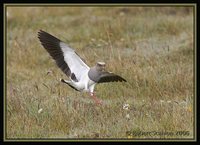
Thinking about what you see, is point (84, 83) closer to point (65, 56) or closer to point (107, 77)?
point (107, 77)

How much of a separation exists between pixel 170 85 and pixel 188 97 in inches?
18.0

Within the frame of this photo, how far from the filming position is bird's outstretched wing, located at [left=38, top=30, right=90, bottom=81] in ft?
29.2

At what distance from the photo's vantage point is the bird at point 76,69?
872cm

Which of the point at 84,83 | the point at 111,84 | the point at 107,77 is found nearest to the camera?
the point at 84,83

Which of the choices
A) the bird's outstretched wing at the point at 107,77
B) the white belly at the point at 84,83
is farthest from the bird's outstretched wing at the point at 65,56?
the bird's outstretched wing at the point at 107,77

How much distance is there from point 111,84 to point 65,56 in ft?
4.10

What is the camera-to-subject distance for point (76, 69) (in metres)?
8.99

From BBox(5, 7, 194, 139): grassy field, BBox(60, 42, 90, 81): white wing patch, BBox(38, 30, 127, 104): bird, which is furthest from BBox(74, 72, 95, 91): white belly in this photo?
BBox(5, 7, 194, 139): grassy field

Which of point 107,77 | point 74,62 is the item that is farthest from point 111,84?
point 74,62

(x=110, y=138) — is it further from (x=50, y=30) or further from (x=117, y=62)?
(x=50, y=30)

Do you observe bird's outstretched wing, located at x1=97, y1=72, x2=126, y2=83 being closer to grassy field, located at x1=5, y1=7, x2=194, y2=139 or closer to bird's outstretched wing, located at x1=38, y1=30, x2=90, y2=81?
bird's outstretched wing, located at x1=38, y1=30, x2=90, y2=81

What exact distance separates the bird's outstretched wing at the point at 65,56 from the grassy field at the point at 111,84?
1.30 feet

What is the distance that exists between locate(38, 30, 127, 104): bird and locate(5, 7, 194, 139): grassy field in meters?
0.31

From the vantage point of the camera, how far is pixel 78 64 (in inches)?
352
